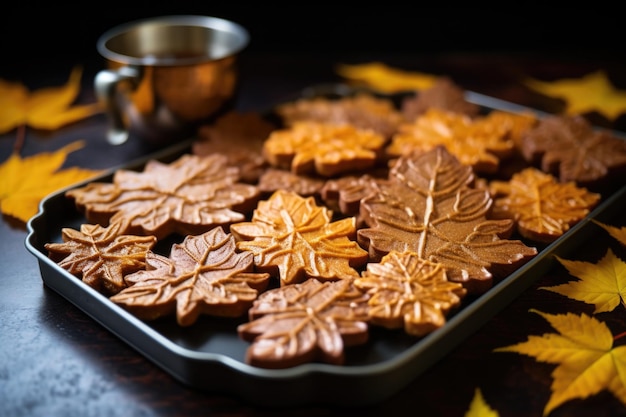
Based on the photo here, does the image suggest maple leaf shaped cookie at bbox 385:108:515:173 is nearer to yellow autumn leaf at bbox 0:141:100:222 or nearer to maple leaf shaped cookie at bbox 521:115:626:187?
maple leaf shaped cookie at bbox 521:115:626:187

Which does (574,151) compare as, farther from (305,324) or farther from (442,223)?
(305,324)

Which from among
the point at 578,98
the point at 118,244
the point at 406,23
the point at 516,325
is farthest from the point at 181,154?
the point at 406,23

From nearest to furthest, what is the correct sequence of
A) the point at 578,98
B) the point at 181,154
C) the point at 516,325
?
1. the point at 516,325
2. the point at 181,154
3. the point at 578,98

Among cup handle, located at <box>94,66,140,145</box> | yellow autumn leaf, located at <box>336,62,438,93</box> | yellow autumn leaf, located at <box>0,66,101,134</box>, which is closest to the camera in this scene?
cup handle, located at <box>94,66,140,145</box>

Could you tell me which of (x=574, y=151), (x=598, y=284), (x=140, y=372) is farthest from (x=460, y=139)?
(x=140, y=372)

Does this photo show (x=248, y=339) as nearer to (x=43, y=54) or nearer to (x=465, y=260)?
(x=465, y=260)

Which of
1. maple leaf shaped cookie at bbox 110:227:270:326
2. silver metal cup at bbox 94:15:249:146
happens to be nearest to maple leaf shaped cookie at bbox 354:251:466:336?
maple leaf shaped cookie at bbox 110:227:270:326

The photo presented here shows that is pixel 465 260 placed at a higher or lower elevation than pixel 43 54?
higher
